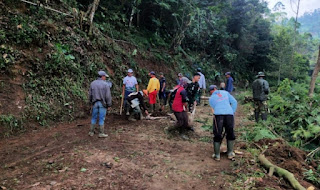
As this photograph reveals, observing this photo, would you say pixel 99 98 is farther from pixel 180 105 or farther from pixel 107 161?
pixel 180 105

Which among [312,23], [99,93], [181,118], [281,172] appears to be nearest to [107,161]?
[99,93]

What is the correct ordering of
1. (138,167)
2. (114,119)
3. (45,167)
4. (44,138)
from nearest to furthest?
(45,167), (138,167), (44,138), (114,119)

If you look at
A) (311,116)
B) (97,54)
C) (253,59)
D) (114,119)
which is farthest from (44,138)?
(253,59)

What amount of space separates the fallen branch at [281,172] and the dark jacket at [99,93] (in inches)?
169

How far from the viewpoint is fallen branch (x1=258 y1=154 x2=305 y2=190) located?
4044mm

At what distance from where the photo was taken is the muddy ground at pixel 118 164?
3.98 m

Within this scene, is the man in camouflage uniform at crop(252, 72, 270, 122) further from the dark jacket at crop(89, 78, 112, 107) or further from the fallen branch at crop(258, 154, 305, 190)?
the dark jacket at crop(89, 78, 112, 107)

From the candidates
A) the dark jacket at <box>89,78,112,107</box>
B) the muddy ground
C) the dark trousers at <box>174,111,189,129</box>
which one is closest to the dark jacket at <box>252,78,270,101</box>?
the muddy ground

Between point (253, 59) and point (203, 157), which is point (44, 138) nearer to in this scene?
point (203, 157)

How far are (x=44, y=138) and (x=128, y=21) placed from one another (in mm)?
12136

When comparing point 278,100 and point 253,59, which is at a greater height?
point 253,59

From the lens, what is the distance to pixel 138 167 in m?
4.64

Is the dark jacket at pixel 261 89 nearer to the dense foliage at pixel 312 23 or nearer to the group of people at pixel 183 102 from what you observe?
the group of people at pixel 183 102

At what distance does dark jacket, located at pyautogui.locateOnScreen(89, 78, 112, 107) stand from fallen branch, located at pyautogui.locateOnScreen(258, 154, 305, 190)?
430cm
